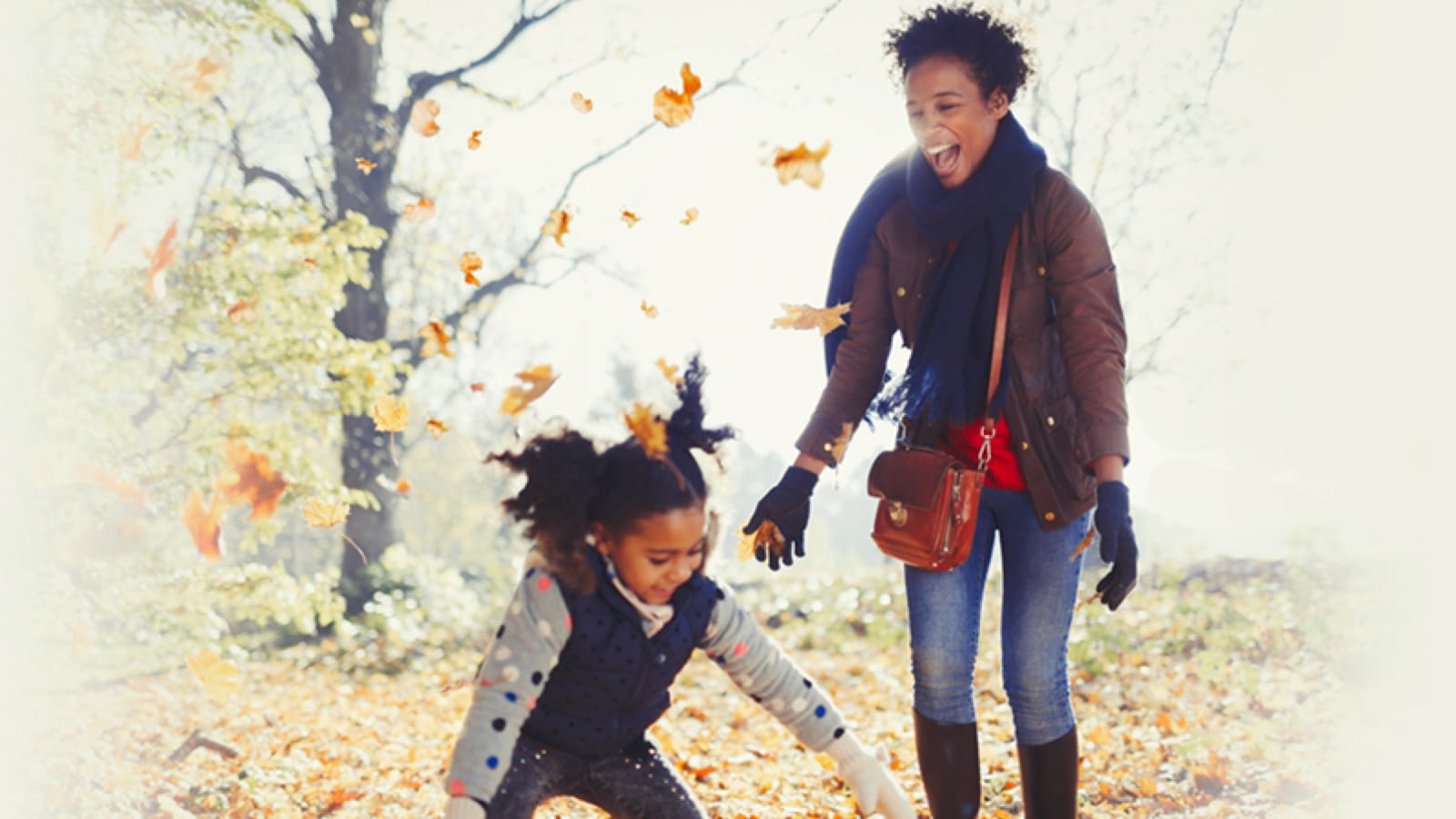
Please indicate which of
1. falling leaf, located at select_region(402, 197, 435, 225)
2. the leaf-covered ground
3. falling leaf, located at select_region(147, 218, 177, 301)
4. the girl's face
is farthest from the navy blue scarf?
falling leaf, located at select_region(402, 197, 435, 225)

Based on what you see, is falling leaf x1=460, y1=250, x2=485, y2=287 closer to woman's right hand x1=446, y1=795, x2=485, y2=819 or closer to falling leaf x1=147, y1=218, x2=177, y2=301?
falling leaf x1=147, y1=218, x2=177, y2=301

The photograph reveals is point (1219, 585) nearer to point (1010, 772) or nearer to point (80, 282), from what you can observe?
point (1010, 772)

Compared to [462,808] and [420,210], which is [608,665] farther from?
[420,210]

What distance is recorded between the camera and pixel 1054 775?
2641 mm

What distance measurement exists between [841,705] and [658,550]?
5.06 m

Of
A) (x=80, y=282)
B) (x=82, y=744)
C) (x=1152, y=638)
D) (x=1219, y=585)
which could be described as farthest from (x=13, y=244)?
(x=1219, y=585)

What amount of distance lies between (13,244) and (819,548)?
3590 cm

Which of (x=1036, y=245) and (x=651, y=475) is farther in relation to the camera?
(x=1036, y=245)

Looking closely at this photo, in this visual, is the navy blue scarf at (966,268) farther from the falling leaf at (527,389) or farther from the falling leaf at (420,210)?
the falling leaf at (420,210)

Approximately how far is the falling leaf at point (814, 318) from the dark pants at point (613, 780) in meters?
1.22

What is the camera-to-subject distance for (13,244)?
688 cm

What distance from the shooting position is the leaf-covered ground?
4.52 m

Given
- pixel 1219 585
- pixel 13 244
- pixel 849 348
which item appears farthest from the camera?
pixel 1219 585

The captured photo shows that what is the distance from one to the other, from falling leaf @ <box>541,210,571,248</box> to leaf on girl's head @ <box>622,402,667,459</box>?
31.0 ft
